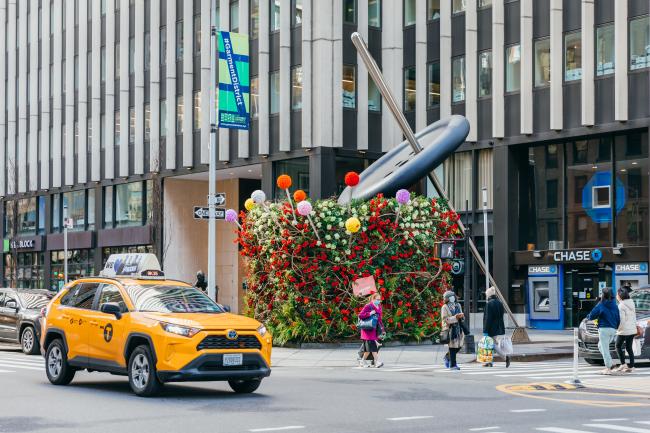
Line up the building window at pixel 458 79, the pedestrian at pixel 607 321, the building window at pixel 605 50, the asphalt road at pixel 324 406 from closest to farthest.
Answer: the asphalt road at pixel 324 406 < the pedestrian at pixel 607 321 < the building window at pixel 605 50 < the building window at pixel 458 79

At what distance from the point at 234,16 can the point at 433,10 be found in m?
9.33

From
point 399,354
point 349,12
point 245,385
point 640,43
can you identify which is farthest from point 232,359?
point 349,12

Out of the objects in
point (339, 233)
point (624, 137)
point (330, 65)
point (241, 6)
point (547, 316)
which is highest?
point (241, 6)

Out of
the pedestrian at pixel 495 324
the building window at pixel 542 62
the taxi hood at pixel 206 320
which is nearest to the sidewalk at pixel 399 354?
the pedestrian at pixel 495 324

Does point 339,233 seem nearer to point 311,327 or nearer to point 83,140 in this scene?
point 311,327

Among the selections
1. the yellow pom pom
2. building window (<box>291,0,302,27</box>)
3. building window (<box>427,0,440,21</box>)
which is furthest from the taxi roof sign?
building window (<box>427,0,440,21</box>)

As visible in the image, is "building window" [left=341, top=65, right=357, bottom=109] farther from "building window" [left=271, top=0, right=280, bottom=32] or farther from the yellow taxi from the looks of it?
the yellow taxi

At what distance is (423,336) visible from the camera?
98.6 ft

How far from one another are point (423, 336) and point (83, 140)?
109ft

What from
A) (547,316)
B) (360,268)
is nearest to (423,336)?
(360,268)

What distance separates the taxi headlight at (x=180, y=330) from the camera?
15164 millimetres

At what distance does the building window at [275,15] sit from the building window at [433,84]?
21.9 ft

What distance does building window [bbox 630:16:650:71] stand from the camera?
35.9m

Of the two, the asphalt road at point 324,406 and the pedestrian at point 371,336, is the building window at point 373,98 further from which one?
the asphalt road at point 324,406
